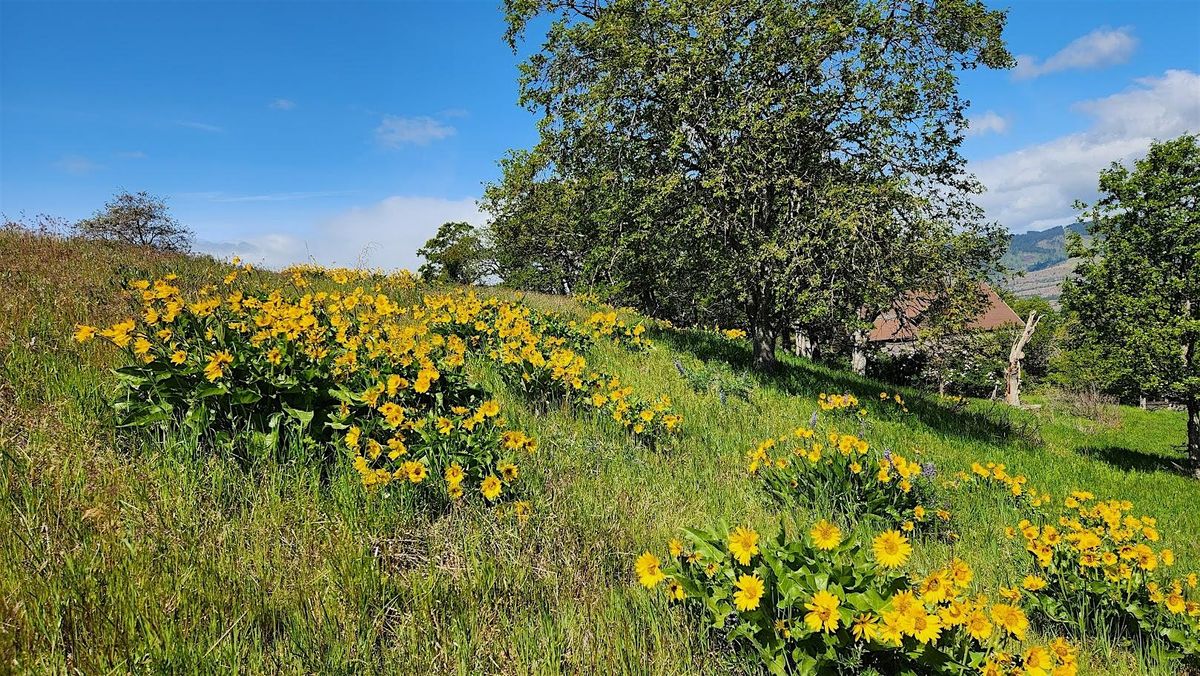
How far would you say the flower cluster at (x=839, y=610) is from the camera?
196 cm

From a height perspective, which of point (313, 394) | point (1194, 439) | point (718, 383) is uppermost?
point (313, 394)

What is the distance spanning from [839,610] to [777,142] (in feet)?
26.7

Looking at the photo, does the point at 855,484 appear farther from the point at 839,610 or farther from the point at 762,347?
the point at 762,347

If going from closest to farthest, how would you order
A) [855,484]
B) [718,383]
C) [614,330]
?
[855,484] → [718,383] → [614,330]

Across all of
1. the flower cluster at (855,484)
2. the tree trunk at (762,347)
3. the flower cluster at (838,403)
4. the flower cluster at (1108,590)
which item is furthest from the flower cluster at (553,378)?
the tree trunk at (762,347)

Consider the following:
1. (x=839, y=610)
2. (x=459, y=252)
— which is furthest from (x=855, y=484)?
(x=459, y=252)

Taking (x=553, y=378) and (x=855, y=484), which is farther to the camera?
(x=553, y=378)

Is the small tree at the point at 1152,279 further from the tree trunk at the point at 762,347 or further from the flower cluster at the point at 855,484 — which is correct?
the flower cluster at the point at 855,484

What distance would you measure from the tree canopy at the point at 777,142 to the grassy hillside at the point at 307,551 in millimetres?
4552

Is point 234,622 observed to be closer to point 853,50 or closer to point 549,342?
point 549,342

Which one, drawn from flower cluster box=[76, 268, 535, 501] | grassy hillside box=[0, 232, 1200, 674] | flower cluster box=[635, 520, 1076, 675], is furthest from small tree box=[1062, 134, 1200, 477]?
flower cluster box=[76, 268, 535, 501]

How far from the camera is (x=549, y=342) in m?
→ 6.32

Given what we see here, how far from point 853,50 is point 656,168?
3525mm

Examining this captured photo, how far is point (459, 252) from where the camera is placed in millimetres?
42625
